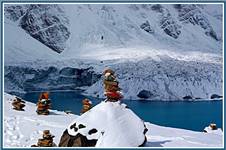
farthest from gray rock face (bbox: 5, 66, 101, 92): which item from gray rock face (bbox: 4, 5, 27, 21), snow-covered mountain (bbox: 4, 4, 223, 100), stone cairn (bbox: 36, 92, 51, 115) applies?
stone cairn (bbox: 36, 92, 51, 115)

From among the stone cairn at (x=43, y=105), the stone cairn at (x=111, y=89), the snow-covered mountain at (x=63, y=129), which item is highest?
the stone cairn at (x=111, y=89)

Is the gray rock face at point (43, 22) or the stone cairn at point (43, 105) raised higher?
the gray rock face at point (43, 22)

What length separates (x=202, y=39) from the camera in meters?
199

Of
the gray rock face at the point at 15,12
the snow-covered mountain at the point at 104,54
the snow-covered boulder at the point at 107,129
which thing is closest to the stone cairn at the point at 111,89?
the snow-covered boulder at the point at 107,129

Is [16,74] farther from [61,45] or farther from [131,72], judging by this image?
[61,45]

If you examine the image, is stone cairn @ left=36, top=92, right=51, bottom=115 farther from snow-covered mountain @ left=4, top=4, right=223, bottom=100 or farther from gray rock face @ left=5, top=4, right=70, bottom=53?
gray rock face @ left=5, top=4, right=70, bottom=53

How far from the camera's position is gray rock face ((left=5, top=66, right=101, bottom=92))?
10731cm

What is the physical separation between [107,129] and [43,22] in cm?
18896

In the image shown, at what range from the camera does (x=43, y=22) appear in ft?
646

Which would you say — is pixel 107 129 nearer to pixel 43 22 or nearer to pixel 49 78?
pixel 49 78

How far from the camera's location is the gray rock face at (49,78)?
4225 inches

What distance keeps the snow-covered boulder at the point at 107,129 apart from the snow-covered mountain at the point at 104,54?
85739 mm

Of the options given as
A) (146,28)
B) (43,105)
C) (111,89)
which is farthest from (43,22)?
(111,89)

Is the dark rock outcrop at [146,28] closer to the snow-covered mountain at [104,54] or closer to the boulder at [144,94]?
the snow-covered mountain at [104,54]
